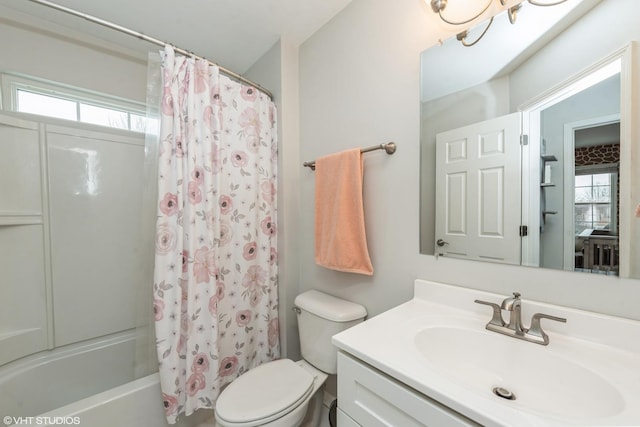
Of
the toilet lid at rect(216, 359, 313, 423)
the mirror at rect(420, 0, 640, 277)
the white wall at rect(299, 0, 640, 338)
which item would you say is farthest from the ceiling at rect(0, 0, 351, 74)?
the toilet lid at rect(216, 359, 313, 423)

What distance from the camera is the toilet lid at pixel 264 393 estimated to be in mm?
989

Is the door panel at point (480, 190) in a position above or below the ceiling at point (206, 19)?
below

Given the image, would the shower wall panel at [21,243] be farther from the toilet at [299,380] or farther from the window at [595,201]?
the window at [595,201]

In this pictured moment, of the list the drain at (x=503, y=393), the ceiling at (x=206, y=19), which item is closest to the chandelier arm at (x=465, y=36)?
the ceiling at (x=206, y=19)

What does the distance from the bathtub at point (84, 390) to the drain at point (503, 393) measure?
57.2 inches

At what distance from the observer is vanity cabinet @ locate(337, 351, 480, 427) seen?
555 millimetres

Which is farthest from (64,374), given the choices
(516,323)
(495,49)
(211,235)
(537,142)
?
(495,49)

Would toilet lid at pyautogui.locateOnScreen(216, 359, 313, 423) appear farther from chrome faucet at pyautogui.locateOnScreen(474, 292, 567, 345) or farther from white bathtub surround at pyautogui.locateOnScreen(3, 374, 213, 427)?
chrome faucet at pyautogui.locateOnScreen(474, 292, 567, 345)

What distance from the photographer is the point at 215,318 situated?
133cm

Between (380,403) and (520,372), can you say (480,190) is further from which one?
(380,403)

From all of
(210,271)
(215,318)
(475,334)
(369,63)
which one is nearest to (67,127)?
(210,271)

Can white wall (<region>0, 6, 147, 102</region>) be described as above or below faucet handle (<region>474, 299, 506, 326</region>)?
above

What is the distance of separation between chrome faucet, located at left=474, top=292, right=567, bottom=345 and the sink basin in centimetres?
2

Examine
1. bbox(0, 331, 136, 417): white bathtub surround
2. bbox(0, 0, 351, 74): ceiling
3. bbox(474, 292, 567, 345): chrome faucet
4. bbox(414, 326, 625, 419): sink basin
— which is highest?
bbox(0, 0, 351, 74): ceiling
